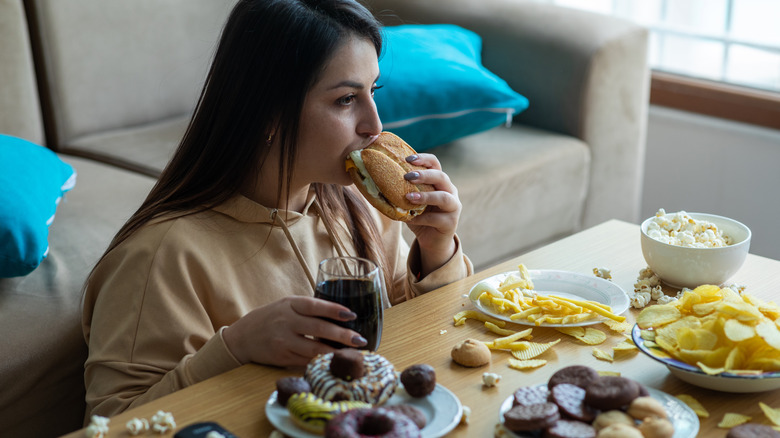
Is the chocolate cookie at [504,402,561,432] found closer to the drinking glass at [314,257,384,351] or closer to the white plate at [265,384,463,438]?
the white plate at [265,384,463,438]

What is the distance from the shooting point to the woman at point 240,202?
45.0 inches

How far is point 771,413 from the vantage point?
2.96 feet

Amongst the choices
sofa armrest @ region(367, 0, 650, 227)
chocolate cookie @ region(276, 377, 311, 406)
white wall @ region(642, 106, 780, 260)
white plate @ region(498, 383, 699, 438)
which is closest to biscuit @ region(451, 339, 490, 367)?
white plate @ region(498, 383, 699, 438)

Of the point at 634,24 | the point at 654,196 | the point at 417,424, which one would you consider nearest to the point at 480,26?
the point at 634,24

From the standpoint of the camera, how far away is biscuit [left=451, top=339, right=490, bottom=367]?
40.6 inches

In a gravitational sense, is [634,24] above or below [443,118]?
above

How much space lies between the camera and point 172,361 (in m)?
1.14

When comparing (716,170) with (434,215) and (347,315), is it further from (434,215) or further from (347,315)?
(347,315)

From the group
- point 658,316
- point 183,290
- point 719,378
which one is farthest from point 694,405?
point 183,290

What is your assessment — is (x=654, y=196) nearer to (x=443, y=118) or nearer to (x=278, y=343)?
(x=443, y=118)

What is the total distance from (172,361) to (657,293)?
700 mm

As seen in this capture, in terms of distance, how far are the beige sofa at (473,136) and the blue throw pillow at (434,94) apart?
0.11 meters

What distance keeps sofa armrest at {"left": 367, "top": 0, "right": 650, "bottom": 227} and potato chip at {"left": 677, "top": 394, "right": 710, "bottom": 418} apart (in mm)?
1637

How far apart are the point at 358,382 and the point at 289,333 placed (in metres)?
0.15
